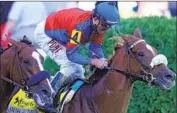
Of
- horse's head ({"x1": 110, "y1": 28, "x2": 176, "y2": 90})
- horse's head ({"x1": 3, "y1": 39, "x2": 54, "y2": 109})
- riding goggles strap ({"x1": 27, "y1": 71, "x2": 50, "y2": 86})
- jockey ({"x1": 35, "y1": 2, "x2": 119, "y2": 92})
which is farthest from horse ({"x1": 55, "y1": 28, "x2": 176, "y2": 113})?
riding goggles strap ({"x1": 27, "y1": 71, "x2": 50, "y2": 86})

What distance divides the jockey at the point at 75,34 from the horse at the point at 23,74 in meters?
0.32

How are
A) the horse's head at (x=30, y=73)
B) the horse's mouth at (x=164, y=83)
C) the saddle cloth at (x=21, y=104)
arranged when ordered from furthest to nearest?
the saddle cloth at (x=21, y=104) → the horse's head at (x=30, y=73) → the horse's mouth at (x=164, y=83)

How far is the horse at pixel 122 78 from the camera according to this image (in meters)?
6.81

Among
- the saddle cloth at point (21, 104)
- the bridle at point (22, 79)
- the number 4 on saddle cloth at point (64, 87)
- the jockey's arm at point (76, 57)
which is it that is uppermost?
the jockey's arm at point (76, 57)

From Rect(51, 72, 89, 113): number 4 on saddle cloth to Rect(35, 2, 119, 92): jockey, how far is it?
80 mm

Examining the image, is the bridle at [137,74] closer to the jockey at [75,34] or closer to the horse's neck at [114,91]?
the horse's neck at [114,91]

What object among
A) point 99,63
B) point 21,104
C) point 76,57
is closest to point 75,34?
point 76,57

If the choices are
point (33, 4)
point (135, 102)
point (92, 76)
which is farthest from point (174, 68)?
point (33, 4)

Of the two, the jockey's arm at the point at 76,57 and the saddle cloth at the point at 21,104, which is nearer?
the jockey's arm at the point at 76,57

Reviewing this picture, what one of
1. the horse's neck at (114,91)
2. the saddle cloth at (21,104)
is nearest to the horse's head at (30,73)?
the saddle cloth at (21,104)

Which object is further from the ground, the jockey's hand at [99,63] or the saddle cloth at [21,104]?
the jockey's hand at [99,63]

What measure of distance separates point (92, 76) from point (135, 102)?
2.20 meters

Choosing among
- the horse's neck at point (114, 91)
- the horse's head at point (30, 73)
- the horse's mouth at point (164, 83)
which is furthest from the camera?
the horse's head at point (30, 73)

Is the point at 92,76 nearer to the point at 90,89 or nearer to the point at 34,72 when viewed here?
the point at 90,89
